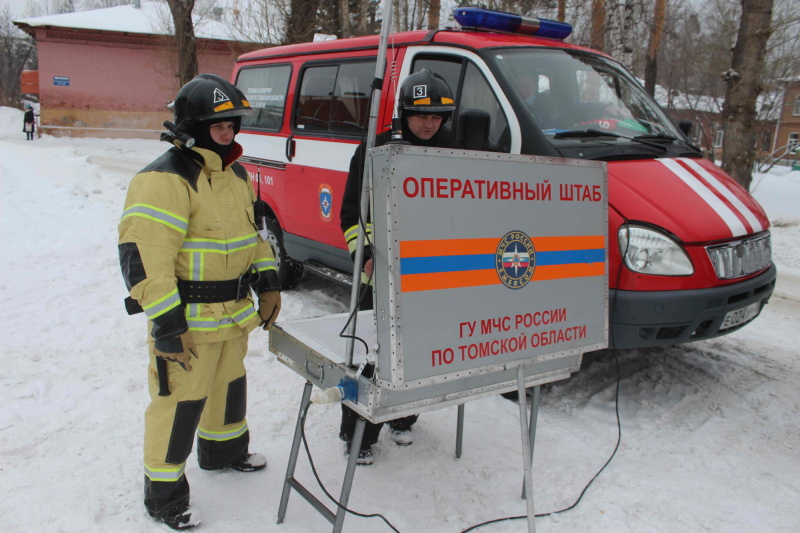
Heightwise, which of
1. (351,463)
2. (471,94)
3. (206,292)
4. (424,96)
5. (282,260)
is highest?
(471,94)

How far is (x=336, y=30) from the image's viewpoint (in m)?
17.9

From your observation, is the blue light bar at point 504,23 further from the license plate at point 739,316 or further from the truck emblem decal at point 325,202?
the license plate at point 739,316

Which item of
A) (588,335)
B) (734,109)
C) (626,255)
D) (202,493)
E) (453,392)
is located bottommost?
(202,493)

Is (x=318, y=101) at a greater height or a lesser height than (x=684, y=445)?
greater

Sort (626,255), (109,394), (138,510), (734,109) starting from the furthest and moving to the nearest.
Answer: (734,109)
(109,394)
(626,255)
(138,510)

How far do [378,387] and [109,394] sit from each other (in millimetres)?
2444

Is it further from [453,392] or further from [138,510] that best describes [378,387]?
[138,510]

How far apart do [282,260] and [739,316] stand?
413cm

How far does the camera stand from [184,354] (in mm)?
2557

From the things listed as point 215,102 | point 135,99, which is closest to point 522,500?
point 215,102

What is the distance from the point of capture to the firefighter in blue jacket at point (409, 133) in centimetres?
298

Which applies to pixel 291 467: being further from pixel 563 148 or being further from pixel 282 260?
pixel 282 260

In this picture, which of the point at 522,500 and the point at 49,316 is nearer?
the point at 522,500

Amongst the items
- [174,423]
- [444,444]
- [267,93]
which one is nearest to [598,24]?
[267,93]
